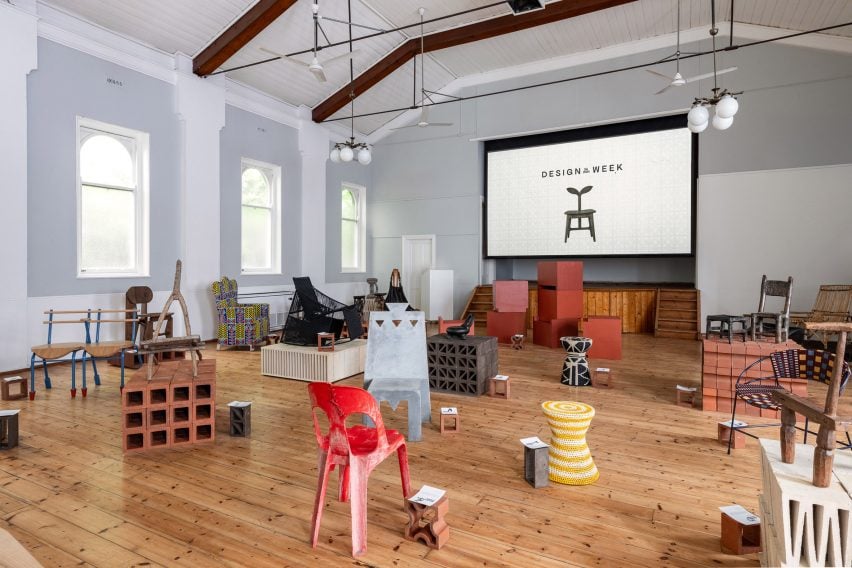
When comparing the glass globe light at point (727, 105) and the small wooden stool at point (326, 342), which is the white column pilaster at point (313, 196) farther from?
the glass globe light at point (727, 105)

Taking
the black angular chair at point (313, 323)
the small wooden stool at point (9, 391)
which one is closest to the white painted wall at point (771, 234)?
the black angular chair at point (313, 323)

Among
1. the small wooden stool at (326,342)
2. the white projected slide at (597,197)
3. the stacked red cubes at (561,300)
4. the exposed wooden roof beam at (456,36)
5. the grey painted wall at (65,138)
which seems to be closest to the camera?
the small wooden stool at (326,342)

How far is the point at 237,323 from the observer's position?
26.2 feet

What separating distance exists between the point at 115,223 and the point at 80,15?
2844mm

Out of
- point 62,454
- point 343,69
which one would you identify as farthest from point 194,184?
point 62,454

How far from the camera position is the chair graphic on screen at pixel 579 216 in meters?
10.8

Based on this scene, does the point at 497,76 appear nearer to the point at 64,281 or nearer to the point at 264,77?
the point at 264,77

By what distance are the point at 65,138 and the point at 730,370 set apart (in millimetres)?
8450

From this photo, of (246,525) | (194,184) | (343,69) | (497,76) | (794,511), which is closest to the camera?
(794,511)

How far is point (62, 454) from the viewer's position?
138 inches

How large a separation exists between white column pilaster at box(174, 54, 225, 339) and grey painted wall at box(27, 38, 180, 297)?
44cm

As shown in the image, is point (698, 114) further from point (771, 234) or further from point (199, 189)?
point (199, 189)

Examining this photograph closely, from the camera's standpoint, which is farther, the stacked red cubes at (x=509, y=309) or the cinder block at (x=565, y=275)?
A: the stacked red cubes at (x=509, y=309)

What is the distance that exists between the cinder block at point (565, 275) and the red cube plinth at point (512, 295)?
51 centimetres
